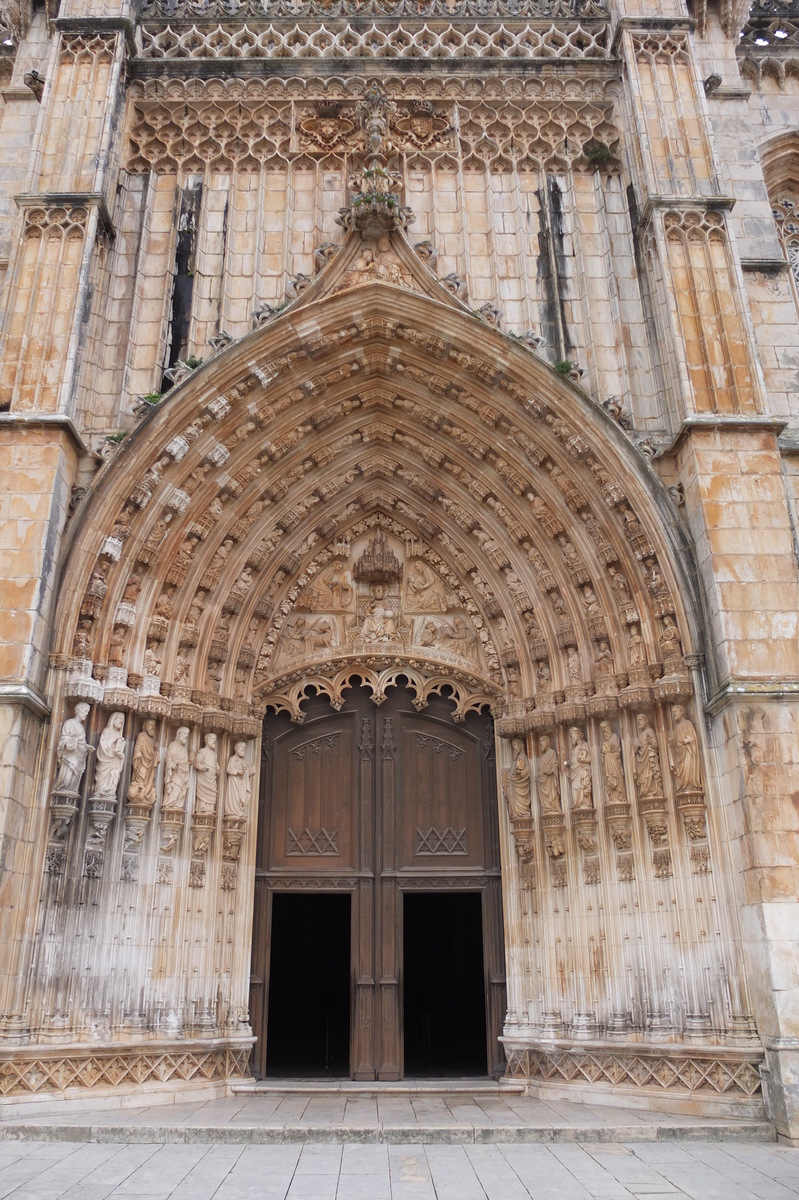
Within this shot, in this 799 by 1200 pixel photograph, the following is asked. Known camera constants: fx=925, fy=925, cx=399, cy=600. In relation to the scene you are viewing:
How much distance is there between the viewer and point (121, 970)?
27.7 ft

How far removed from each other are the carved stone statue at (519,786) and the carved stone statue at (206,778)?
307 centimetres

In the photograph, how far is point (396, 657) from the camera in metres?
10.5

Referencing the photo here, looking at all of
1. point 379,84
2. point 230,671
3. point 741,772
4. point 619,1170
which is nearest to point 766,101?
point 379,84

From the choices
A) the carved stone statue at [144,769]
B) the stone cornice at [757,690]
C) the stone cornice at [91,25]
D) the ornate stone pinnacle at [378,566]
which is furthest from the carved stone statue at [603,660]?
the stone cornice at [91,25]

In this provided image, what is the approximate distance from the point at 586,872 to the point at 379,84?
9571mm

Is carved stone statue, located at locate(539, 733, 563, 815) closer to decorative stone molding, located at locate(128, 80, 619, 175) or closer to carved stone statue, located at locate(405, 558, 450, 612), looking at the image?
carved stone statue, located at locate(405, 558, 450, 612)

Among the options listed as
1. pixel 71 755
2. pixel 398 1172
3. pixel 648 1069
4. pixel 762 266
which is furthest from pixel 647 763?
pixel 762 266

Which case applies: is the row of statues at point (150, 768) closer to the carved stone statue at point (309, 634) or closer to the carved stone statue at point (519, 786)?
the carved stone statue at point (309, 634)

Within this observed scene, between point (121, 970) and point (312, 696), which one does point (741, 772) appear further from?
point (121, 970)

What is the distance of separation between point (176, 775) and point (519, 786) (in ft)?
11.6

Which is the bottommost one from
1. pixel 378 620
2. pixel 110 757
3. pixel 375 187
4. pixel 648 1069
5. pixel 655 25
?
pixel 648 1069

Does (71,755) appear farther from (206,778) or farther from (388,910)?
(388,910)

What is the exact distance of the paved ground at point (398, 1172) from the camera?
17.8ft

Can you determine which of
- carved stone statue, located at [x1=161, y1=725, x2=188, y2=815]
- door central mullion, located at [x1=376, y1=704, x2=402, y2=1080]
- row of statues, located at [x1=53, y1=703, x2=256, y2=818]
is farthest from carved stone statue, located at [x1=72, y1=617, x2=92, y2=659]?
door central mullion, located at [x1=376, y1=704, x2=402, y2=1080]
